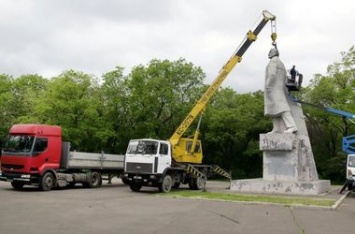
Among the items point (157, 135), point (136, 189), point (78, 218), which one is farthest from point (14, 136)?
point (157, 135)

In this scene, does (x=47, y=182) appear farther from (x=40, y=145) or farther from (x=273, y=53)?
(x=273, y=53)

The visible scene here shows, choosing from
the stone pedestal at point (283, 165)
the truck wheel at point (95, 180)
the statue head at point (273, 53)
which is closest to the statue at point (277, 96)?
the statue head at point (273, 53)

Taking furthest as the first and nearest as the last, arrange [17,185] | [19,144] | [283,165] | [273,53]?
[273,53]
[283,165]
[17,185]
[19,144]

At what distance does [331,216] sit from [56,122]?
3347cm

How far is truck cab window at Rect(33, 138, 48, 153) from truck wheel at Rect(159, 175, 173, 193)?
6.10 m

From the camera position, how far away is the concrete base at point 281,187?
22.0 metres

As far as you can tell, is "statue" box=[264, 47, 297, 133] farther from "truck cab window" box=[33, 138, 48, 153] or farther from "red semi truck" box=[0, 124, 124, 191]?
"truck cab window" box=[33, 138, 48, 153]

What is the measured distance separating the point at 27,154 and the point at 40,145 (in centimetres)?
82

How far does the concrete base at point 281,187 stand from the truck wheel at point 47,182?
9296 mm

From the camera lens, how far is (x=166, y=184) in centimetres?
2359

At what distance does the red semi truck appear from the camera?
22.3 meters

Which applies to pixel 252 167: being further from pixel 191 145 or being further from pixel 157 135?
pixel 191 145

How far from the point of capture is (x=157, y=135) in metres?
45.8

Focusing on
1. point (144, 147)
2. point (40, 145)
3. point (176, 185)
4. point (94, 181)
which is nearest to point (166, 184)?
point (144, 147)
